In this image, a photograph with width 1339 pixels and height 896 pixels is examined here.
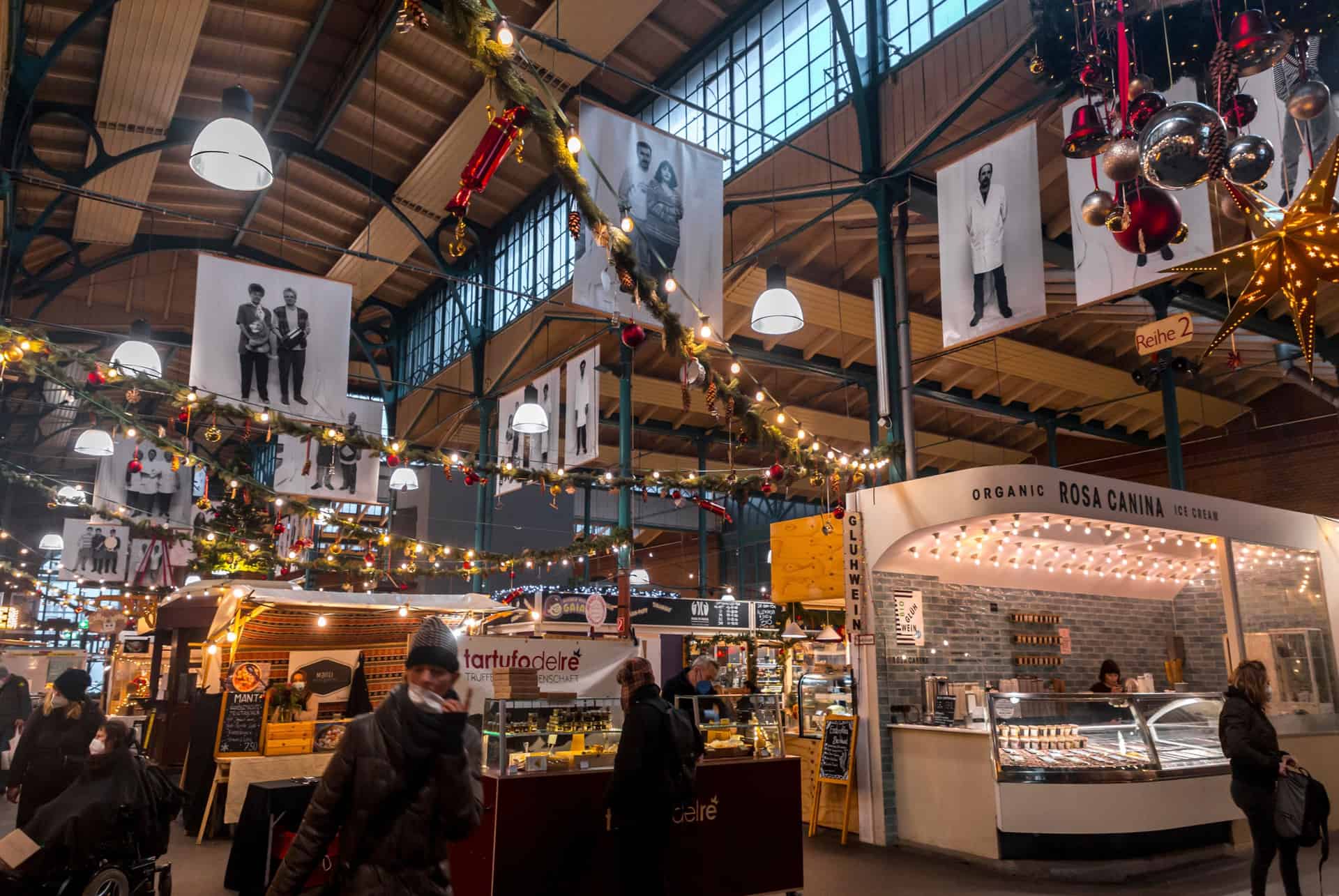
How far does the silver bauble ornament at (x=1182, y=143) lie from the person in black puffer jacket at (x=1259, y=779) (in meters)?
3.05

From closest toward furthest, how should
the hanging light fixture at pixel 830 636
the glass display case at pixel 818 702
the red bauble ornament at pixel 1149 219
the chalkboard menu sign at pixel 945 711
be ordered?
1. the red bauble ornament at pixel 1149 219
2. the chalkboard menu sign at pixel 945 711
3. the glass display case at pixel 818 702
4. the hanging light fixture at pixel 830 636

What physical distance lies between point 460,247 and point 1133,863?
612 cm

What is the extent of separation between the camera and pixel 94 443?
1409 cm

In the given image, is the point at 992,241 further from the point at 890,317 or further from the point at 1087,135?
the point at 1087,135

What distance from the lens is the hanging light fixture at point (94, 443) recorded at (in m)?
14.0

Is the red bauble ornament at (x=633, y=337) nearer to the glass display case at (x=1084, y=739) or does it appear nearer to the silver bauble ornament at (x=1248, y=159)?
the silver bauble ornament at (x=1248, y=159)

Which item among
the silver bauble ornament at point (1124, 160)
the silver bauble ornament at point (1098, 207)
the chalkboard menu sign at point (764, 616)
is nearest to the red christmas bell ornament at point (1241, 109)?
the silver bauble ornament at point (1098, 207)

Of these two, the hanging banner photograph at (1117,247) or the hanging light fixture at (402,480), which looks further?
the hanging light fixture at (402,480)

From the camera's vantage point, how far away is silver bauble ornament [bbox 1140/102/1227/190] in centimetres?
375

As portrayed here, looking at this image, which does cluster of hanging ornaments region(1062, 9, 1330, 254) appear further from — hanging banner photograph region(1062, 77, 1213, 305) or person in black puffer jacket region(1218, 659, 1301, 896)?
person in black puffer jacket region(1218, 659, 1301, 896)

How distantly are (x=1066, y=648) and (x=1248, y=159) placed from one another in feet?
25.2

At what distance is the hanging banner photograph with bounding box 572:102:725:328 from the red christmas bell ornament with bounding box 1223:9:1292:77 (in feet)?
12.2

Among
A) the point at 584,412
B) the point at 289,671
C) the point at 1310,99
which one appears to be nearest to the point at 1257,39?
the point at 1310,99

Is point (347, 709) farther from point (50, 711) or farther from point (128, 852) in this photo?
point (128, 852)
